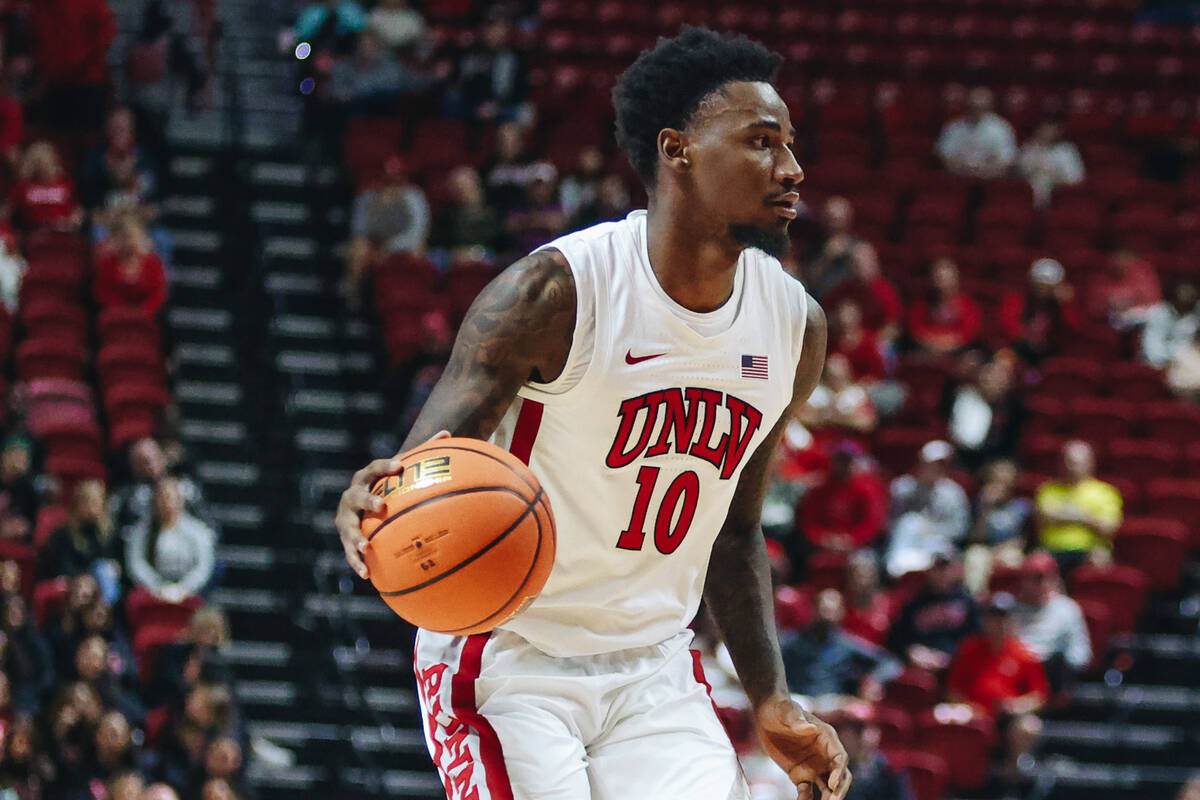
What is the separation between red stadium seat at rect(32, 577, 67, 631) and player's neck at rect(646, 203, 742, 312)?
5581 mm

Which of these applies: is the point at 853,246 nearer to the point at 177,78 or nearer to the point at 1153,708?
the point at 1153,708

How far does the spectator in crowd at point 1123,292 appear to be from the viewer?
12117 millimetres

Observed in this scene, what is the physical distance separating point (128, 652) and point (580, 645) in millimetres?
5338

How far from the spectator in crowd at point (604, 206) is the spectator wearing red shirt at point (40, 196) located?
3.26 metres

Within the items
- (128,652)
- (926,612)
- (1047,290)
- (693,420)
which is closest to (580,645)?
(693,420)

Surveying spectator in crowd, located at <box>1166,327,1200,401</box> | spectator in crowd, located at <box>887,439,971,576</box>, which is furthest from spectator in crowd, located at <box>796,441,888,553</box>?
spectator in crowd, located at <box>1166,327,1200,401</box>

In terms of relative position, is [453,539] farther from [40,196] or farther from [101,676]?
[40,196]

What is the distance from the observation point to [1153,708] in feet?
32.3

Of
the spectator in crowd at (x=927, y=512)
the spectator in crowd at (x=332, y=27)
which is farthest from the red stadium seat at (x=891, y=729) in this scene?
the spectator in crowd at (x=332, y=27)

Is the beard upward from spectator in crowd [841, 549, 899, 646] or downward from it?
upward

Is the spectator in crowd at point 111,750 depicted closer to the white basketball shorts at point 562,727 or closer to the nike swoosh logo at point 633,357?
the white basketball shorts at point 562,727

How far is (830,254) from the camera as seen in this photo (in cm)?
1151

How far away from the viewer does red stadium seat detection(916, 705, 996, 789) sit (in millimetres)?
8711

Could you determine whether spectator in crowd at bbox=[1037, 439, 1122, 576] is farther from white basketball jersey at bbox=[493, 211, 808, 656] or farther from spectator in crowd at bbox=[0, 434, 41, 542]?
white basketball jersey at bbox=[493, 211, 808, 656]
